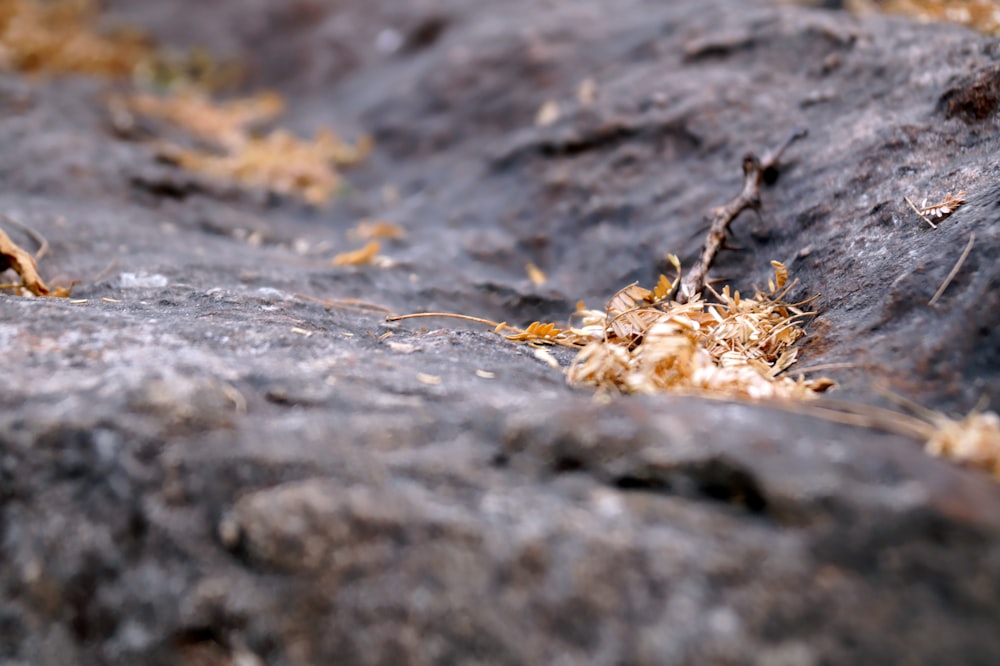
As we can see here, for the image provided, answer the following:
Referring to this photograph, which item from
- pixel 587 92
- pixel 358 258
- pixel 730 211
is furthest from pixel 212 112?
pixel 730 211

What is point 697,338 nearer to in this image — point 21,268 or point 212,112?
point 21,268

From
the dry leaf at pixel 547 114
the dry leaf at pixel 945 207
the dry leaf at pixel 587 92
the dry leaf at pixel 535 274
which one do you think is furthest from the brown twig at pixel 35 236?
Answer: the dry leaf at pixel 945 207

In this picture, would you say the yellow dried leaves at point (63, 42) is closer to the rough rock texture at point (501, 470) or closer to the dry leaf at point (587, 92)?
the rough rock texture at point (501, 470)

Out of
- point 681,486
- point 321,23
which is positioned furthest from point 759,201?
point 321,23

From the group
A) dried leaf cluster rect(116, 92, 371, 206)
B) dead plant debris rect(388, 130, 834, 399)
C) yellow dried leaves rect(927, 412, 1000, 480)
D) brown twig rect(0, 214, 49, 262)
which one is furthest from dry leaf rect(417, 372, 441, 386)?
dried leaf cluster rect(116, 92, 371, 206)

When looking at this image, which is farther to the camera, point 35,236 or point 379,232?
point 379,232
